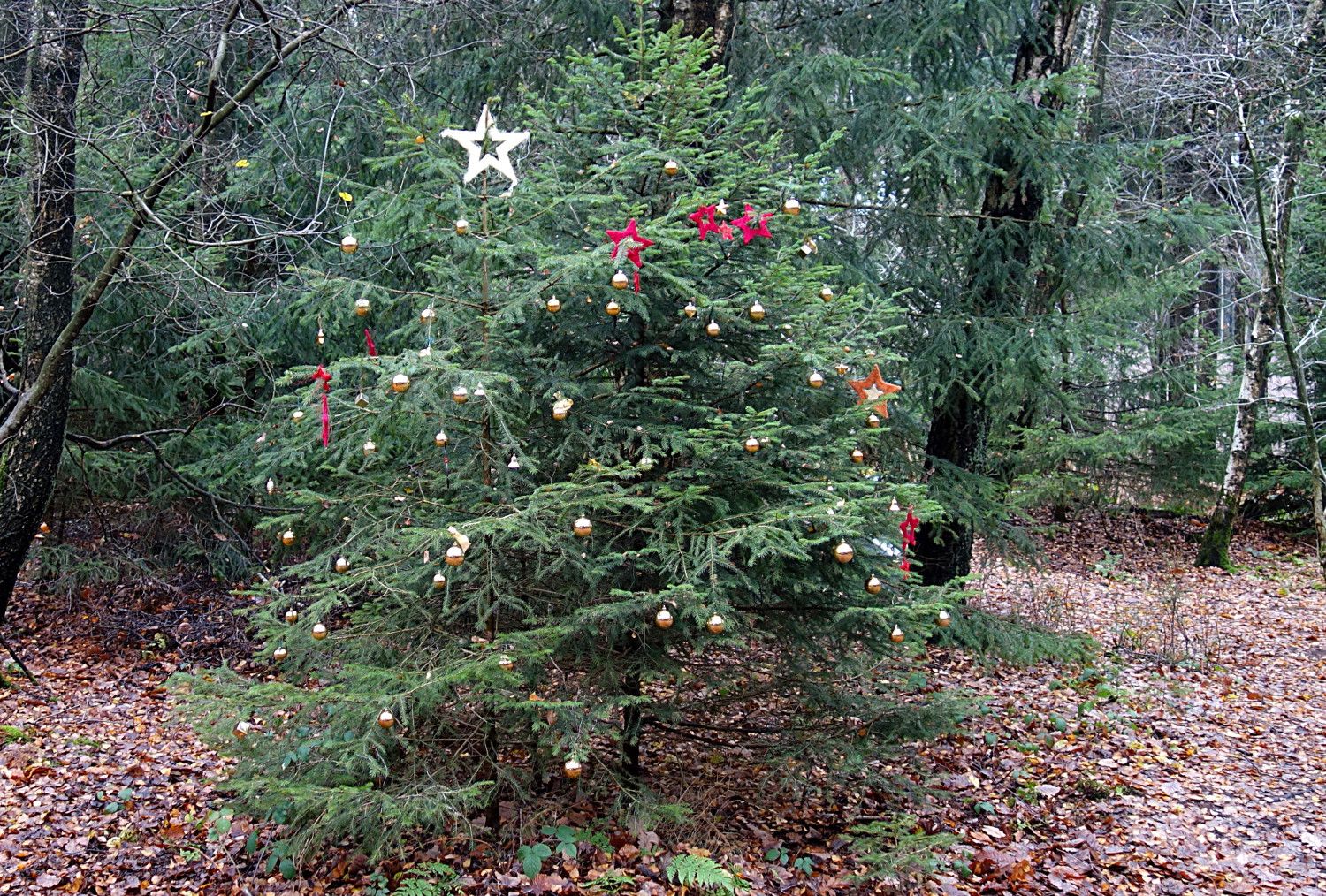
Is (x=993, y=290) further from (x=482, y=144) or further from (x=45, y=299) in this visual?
(x=45, y=299)

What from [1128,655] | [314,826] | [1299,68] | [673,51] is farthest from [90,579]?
[1299,68]

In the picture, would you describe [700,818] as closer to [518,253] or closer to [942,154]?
[518,253]

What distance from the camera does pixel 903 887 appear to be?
15.5 feet

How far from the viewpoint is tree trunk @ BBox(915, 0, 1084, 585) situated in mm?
7680

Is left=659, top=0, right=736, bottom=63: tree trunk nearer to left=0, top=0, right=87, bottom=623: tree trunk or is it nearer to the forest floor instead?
left=0, top=0, right=87, bottom=623: tree trunk

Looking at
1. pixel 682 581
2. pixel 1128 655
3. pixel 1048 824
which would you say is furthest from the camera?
pixel 1128 655

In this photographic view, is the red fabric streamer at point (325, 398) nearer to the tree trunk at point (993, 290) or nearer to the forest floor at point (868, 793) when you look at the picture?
the forest floor at point (868, 793)

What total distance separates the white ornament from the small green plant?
3.14 metres

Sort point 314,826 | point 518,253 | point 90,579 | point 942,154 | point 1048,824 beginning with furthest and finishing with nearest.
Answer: point 90,579 → point 942,154 → point 1048,824 → point 518,253 → point 314,826

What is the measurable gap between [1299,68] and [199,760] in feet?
32.5

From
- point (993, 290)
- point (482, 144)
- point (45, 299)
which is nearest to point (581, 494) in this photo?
point (482, 144)

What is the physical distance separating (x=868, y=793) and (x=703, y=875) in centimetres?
191

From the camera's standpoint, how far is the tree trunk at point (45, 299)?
233 inches

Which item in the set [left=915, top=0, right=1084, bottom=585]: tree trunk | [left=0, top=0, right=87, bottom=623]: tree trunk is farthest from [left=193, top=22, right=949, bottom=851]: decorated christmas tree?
[left=915, top=0, right=1084, bottom=585]: tree trunk
